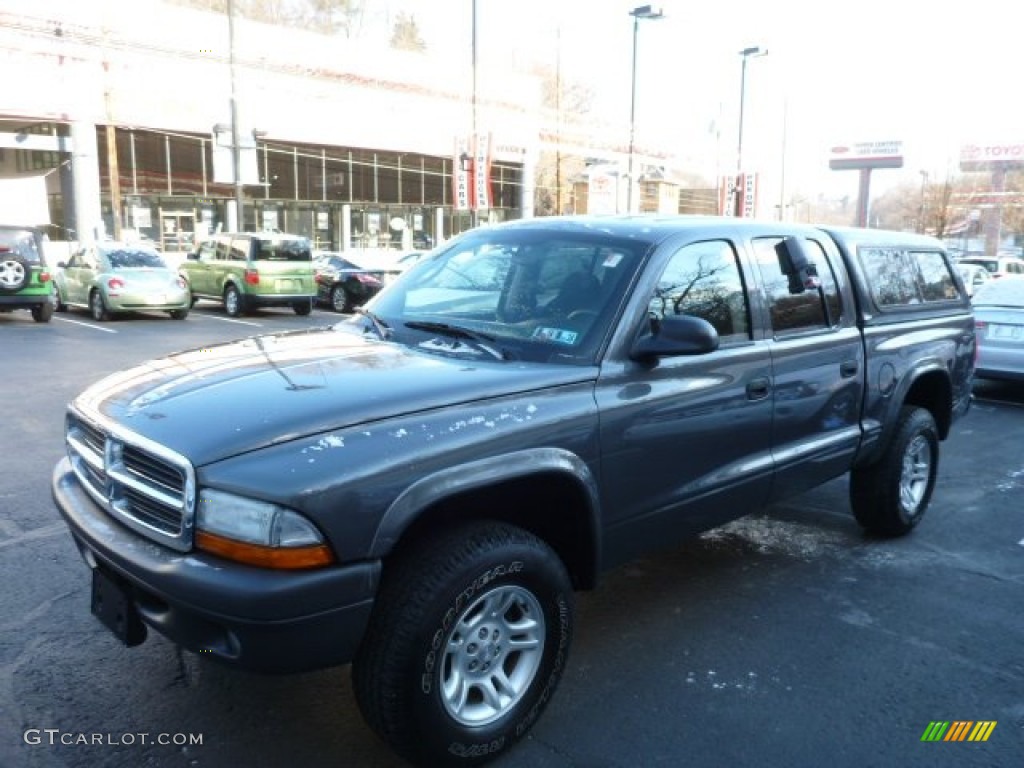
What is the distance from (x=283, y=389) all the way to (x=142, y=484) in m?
0.52

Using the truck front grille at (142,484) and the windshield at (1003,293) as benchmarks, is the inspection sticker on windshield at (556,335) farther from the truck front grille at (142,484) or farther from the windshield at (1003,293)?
the windshield at (1003,293)

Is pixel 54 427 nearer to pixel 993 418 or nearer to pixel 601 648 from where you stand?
pixel 601 648

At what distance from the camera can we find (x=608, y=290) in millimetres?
3479

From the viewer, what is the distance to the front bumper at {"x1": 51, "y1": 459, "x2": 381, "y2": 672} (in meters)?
2.39

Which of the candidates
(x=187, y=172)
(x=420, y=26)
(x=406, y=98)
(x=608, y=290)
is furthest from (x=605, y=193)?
(x=608, y=290)

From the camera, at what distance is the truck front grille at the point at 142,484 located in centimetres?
253

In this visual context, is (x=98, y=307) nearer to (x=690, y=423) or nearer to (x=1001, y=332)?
(x=1001, y=332)

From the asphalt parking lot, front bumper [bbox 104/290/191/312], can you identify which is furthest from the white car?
the asphalt parking lot

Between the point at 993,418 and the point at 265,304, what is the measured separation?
1365 centimetres

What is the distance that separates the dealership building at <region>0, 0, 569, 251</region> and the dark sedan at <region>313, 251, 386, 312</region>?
7.33 meters
